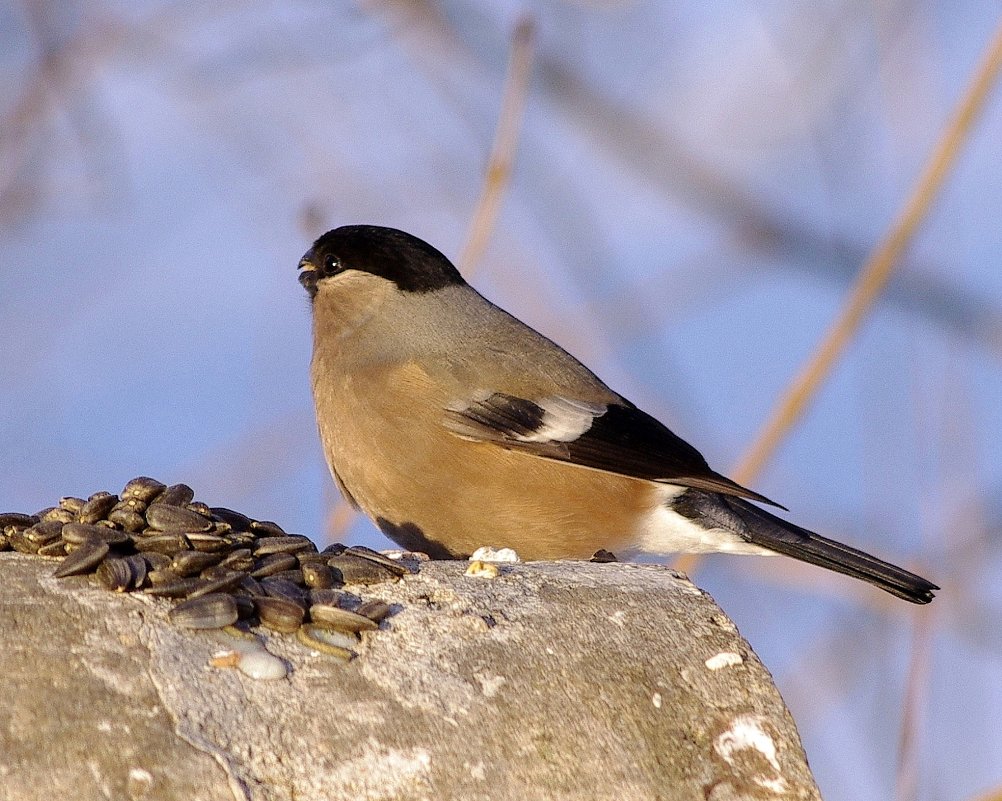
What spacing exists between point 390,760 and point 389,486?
2212 mm

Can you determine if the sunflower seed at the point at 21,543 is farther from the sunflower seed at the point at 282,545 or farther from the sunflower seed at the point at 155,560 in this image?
the sunflower seed at the point at 282,545

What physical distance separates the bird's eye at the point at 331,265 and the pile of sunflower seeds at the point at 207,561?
205cm

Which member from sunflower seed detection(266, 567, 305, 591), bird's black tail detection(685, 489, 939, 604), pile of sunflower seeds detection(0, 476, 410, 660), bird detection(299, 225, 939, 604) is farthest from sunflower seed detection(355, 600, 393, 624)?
bird's black tail detection(685, 489, 939, 604)

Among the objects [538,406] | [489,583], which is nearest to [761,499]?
[538,406]

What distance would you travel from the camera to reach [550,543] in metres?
4.16

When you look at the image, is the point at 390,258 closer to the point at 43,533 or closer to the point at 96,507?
the point at 96,507

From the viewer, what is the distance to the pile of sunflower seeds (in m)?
2.24

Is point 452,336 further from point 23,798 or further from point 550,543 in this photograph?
point 23,798

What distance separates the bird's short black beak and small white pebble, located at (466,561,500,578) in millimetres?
2464

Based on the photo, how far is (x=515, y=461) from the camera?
13.8 feet

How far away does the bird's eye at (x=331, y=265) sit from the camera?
4898 millimetres

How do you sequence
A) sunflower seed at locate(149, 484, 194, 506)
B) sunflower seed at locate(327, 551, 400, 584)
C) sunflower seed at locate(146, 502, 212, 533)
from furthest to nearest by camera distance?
sunflower seed at locate(149, 484, 194, 506), sunflower seed at locate(146, 502, 212, 533), sunflower seed at locate(327, 551, 400, 584)

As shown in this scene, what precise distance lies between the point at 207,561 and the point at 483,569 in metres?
0.54

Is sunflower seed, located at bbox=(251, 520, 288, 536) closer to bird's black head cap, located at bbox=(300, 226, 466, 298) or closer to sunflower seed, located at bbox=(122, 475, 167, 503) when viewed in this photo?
sunflower seed, located at bbox=(122, 475, 167, 503)
